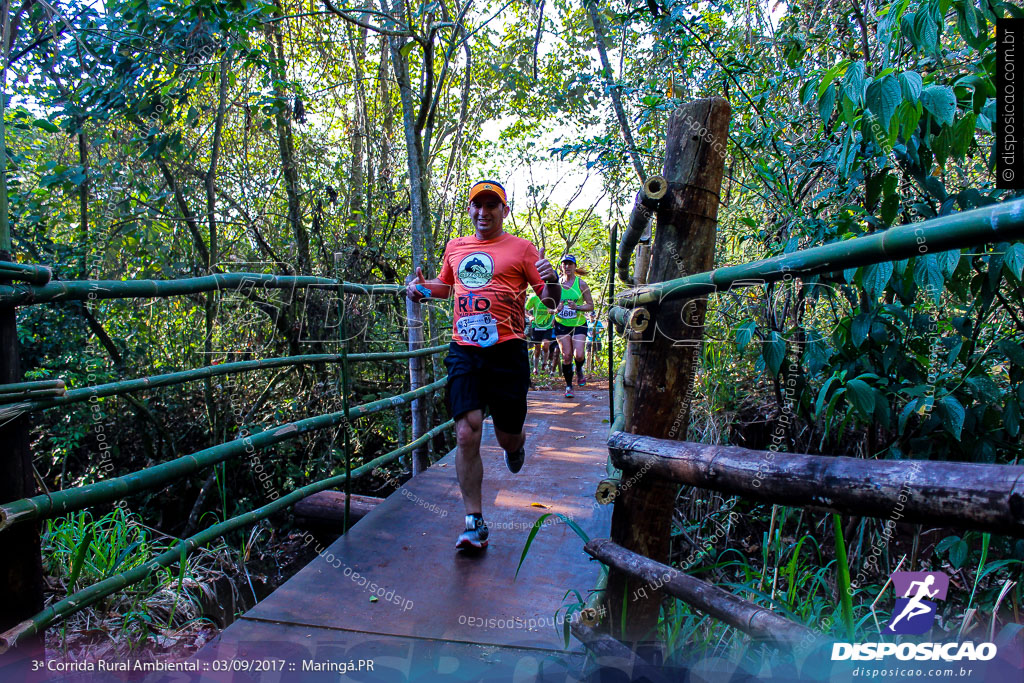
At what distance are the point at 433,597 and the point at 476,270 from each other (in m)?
1.39

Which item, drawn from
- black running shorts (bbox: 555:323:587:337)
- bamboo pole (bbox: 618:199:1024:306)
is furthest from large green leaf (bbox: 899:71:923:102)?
black running shorts (bbox: 555:323:587:337)

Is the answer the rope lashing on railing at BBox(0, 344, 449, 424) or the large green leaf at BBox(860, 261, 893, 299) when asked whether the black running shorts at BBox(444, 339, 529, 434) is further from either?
the large green leaf at BBox(860, 261, 893, 299)

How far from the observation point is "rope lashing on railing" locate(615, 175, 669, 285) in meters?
1.60

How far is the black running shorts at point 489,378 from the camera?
2.80 meters

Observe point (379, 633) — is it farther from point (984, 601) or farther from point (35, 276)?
point (984, 601)

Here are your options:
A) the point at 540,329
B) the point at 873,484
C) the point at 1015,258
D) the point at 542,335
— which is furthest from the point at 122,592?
the point at 542,335

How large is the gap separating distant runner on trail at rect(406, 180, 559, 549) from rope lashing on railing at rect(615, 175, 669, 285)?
0.43m

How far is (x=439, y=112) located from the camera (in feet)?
27.9

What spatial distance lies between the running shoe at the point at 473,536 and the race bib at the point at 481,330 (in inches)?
30.6

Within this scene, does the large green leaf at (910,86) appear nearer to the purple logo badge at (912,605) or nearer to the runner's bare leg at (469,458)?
the purple logo badge at (912,605)

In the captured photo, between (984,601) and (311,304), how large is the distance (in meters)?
5.93

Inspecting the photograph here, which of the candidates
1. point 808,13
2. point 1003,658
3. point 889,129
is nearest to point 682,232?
point 889,129

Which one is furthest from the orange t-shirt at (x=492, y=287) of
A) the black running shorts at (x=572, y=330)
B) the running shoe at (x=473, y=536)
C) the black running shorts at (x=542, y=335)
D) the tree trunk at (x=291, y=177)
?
the black running shorts at (x=542, y=335)

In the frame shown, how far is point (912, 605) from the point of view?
1.22 metres
